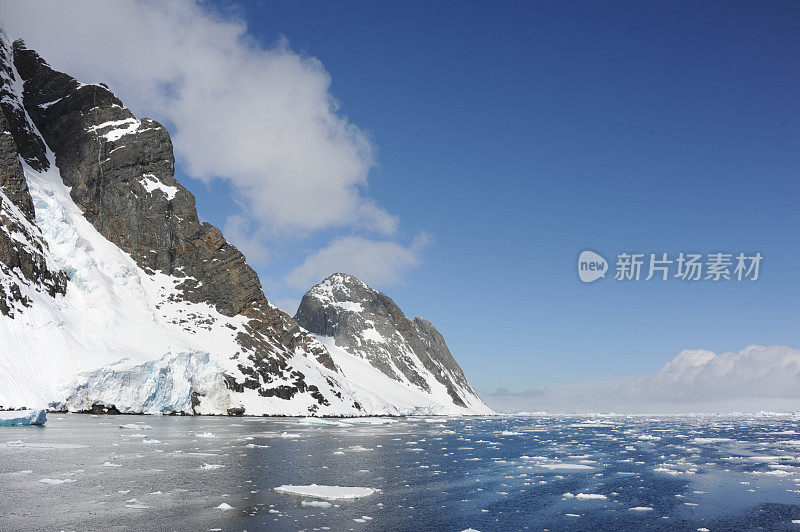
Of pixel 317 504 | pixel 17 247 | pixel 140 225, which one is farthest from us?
pixel 140 225

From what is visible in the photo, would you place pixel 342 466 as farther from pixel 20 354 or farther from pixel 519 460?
pixel 20 354

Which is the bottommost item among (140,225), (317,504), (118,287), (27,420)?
(27,420)

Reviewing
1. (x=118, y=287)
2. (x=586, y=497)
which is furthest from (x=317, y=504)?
(x=118, y=287)

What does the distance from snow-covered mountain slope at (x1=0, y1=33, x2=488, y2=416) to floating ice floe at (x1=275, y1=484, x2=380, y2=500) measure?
190 feet

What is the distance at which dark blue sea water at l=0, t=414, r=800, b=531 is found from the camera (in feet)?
61.1

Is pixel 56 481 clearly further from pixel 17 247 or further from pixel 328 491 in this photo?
pixel 17 247

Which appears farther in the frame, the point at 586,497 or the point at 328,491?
the point at 586,497

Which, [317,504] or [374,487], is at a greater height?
[317,504]

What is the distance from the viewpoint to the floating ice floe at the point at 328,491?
2268cm

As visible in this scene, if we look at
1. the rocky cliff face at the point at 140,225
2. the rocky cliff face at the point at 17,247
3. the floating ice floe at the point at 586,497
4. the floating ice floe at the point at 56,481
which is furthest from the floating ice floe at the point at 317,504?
the rocky cliff face at the point at 140,225

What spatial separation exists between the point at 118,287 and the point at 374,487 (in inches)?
3896

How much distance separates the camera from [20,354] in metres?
70.5

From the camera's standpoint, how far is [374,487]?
26.2 m

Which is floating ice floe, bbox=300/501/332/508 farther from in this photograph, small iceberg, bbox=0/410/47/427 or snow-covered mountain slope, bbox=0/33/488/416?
snow-covered mountain slope, bbox=0/33/488/416
